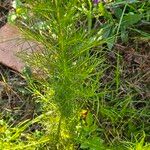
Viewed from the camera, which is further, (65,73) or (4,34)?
(4,34)

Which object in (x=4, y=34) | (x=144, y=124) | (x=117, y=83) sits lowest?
(x=144, y=124)

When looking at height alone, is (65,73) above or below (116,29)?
above

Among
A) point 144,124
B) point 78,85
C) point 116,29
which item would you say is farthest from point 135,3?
point 78,85

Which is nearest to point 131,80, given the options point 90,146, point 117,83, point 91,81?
point 117,83

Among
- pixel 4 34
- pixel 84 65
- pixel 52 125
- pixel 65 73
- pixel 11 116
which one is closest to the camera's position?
pixel 65 73

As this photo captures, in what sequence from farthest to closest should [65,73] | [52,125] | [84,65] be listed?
[52,125], [84,65], [65,73]

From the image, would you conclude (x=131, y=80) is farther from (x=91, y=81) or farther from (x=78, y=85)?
(x=78, y=85)
